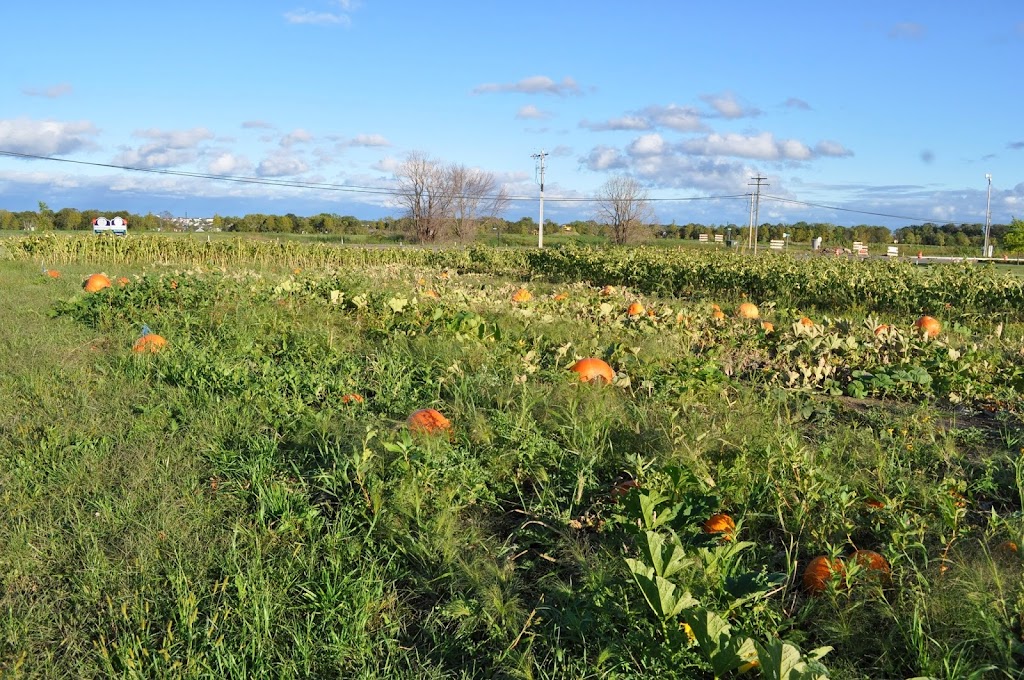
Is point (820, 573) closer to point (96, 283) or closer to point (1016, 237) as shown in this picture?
point (96, 283)

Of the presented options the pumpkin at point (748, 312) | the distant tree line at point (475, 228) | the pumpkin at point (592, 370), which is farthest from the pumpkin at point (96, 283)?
the distant tree line at point (475, 228)

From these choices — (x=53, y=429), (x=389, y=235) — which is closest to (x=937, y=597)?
(x=53, y=429)

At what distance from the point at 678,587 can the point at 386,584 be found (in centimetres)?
118

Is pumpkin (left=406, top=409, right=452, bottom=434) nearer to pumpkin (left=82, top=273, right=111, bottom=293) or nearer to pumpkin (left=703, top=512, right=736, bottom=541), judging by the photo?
pumpkin (left=703, top=512, right=736, bottom=541)

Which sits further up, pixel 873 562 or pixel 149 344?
pixel 149 344

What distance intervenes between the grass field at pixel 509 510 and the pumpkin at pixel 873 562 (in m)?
0.01

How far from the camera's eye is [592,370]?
570cm

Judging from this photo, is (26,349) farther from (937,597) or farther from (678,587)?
(937,597)

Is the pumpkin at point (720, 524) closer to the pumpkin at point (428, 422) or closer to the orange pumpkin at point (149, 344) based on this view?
the pumpkin at point (428, 422)

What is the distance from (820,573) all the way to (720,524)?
0.45 meters

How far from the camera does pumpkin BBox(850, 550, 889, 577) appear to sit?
302 cm

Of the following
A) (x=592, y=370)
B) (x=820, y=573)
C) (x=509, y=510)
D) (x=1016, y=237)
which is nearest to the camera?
(x=820, y=573)

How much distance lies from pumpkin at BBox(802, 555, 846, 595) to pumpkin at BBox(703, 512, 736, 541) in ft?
1.06

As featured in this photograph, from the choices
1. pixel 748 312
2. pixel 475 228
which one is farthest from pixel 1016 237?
pixel 748 312
